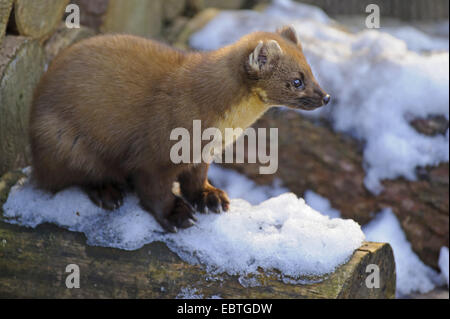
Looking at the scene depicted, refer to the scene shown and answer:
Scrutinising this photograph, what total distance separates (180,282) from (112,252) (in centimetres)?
38

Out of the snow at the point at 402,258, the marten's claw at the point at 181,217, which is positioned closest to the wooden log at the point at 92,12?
the marten's claw at the point at 181,217

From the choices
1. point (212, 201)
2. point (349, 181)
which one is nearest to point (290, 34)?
point (212, 201)

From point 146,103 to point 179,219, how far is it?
2.08 ft

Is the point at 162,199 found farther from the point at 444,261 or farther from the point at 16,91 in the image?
the point at 444,261

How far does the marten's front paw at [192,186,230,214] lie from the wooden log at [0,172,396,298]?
0.42m

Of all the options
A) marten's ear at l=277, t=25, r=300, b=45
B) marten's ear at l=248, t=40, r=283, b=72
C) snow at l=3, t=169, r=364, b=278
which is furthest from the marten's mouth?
snow at l=3, t=169, r=364, b=278

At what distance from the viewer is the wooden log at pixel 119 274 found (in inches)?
100

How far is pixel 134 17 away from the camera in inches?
204

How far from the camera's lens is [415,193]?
4.46m

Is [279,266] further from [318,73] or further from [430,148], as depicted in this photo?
[318,73]

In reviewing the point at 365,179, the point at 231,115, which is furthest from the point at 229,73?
the point at 365,179

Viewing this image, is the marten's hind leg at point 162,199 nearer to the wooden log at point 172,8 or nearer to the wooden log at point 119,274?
the wooden log at point 119,274

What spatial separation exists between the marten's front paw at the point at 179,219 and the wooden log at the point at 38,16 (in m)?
1.50

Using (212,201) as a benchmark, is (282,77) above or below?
above
